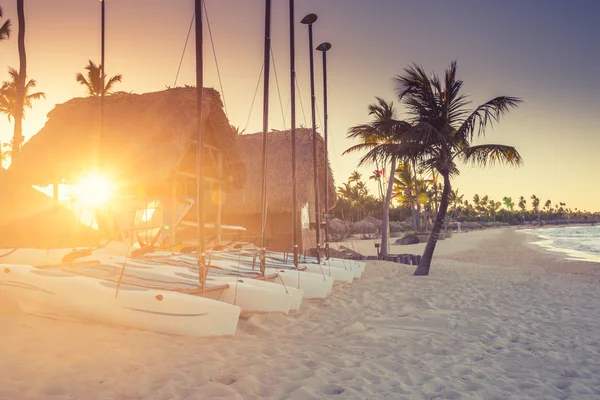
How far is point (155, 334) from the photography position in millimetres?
4914

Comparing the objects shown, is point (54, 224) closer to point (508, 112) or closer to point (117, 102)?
point (117, 102)

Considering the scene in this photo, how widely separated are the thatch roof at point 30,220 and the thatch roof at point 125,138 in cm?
255

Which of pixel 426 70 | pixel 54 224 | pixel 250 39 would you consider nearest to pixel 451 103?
pixel 426 70

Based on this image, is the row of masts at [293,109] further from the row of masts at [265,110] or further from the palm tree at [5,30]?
the palm tree at [5,30]

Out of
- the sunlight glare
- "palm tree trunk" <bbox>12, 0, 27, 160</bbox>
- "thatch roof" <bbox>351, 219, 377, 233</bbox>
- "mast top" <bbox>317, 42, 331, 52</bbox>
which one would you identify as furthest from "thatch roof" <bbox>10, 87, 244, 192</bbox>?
"thatch roof" <bbox>351, 219, 377, 233</bbox>

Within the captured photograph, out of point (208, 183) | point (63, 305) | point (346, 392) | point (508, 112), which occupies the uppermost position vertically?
point (508, 112)

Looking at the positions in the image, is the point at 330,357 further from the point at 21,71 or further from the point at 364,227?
the point at 364,227

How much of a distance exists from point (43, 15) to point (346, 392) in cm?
1185

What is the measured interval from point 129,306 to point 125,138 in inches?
312

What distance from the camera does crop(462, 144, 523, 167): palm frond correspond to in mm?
12203

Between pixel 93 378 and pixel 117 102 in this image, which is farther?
pixel 117 102

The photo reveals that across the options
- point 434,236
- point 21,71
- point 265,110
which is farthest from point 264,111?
point 21,71

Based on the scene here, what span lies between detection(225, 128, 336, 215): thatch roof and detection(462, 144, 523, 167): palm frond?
266 inches

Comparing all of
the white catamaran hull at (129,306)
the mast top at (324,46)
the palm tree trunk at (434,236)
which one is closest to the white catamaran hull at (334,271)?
the palm tree trunk at (434,236)
